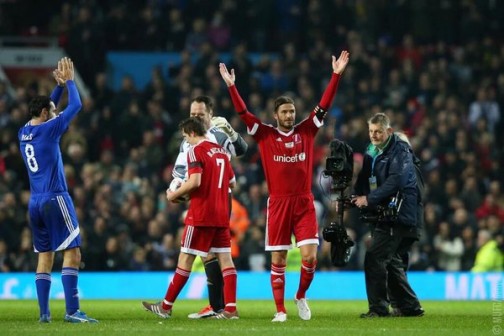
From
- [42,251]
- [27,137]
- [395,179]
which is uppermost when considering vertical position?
[27,137]

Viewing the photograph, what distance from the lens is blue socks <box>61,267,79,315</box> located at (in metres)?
12.2

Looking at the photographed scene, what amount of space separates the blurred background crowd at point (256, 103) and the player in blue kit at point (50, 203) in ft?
24.5

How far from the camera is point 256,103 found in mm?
23469

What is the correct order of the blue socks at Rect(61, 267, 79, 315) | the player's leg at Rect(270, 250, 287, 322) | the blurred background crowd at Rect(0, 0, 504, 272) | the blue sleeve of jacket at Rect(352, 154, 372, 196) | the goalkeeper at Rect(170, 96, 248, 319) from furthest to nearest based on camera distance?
the blurred background crowd at Rect(0, 0, 504, 272) < the blue sleeve of jacket at Rect(352, 154, 372, 196) < the goalkeeper at Rect(170, 96, 248, 319) < the player's leg at Rect(270, 250, 287, 322) < the blue socks at Rect(61, 267, 79, 315)

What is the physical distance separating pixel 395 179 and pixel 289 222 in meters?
1.34

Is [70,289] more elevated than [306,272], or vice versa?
[306,272]

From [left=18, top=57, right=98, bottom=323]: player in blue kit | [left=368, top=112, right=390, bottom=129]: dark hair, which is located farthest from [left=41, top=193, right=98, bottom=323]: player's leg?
[left=368, top=112, right=390, bottom=129]: dark hair

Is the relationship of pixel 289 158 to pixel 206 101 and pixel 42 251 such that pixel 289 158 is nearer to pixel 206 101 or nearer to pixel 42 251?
pixel 206 101

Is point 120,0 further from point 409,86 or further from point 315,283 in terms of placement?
point 315,283

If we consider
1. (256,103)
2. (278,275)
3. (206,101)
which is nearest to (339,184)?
(278,275)

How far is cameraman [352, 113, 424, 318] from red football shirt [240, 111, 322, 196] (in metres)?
0.79

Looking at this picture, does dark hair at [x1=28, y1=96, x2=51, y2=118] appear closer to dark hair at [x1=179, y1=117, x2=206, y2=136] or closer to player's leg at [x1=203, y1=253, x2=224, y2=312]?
dark hair at [x1=179, y1=117, x2=206, y2=136]

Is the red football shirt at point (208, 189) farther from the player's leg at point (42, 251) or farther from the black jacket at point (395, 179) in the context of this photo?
the black jacket at point (395, 179)

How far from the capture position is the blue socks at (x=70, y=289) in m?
12.2
